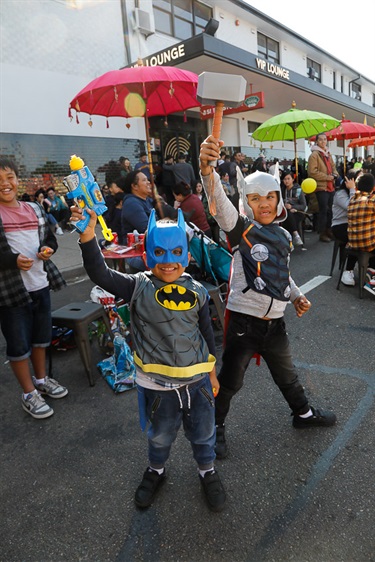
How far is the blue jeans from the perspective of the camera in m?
1.88

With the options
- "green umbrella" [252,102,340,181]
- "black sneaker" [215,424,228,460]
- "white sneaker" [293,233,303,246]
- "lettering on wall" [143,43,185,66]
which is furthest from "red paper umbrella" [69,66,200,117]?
"lettering on wall" [143,43,185,66]

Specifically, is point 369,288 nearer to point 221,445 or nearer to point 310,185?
point 310,185

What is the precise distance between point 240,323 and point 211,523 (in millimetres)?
1053

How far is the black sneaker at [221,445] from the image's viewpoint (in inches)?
90.8

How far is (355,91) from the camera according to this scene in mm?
27688

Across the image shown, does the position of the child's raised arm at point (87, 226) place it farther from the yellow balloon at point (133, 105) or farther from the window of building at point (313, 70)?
the window of building at point (313, 70)

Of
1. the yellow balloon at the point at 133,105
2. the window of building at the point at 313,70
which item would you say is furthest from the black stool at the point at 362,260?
the window of building at the point at 313,70

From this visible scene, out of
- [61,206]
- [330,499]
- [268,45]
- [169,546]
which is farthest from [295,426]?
[268,45]

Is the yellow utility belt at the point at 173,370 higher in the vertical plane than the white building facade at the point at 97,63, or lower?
lower

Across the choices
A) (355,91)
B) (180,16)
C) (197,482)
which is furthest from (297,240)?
(355,91)

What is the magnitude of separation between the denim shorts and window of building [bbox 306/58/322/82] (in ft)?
75.8

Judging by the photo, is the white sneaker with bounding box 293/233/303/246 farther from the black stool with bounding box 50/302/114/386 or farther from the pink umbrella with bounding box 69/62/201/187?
the black stool with bounding box 50/302/114/386

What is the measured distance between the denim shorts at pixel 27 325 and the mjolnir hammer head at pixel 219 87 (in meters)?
2.03

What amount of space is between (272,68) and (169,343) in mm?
12807
